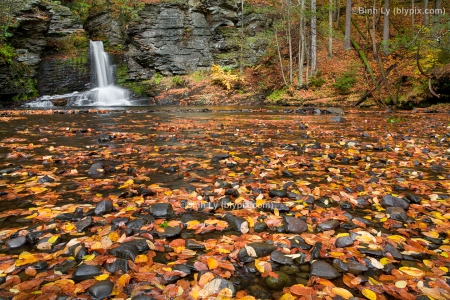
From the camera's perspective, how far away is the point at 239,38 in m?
29.5

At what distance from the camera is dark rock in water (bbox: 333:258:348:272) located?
6.28 feet

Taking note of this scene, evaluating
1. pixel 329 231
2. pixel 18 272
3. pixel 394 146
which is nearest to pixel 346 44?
pixel 394 146

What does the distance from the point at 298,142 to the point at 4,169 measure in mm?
6034

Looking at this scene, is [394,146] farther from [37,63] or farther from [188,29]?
[37,63]

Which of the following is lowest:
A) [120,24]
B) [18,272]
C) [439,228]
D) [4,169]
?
[439,228]

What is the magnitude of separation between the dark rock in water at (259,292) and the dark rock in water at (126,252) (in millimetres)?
933

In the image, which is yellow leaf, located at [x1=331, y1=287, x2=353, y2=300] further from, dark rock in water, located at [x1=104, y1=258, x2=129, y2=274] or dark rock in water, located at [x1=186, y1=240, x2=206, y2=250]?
dark rock in water, located at [x1=104, y1=258, x2=129, y2=274]

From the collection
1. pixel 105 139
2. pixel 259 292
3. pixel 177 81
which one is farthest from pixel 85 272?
pixel 177 81

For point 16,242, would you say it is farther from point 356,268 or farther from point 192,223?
point 356,268

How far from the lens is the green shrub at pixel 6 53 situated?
23.3 meters

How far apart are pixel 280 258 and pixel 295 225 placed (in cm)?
55

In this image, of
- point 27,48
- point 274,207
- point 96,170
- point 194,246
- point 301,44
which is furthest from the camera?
point 27,48

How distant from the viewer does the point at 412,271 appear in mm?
1861

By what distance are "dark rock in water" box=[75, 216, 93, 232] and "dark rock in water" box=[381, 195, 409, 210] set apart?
3.16 metres
